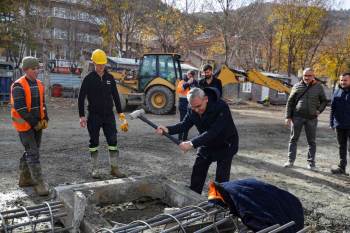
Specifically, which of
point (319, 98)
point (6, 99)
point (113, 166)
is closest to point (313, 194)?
point (319, 98)

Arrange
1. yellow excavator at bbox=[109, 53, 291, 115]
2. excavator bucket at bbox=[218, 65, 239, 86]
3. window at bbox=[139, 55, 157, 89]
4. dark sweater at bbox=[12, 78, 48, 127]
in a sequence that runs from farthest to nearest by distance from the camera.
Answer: window at bbox=[139, 55, 157, 89] → yellow excavator at bbox=[109, 53, 291, 115] → excavator bucket at bbox=[218, 65, 239, 86] → dark sweater at bbox=[12, 78, 48, 127]

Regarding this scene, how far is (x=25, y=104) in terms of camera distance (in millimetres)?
4973

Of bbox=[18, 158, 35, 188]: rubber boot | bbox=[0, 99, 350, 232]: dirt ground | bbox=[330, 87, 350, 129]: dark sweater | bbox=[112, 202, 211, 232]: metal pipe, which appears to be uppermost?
bbox=[330, 87, 350, 129]: dark sweater

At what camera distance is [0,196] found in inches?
198

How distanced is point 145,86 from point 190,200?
11.3 metres

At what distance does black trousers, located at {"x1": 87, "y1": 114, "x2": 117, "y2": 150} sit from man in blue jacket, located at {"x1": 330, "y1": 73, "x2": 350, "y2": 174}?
12.3 feet

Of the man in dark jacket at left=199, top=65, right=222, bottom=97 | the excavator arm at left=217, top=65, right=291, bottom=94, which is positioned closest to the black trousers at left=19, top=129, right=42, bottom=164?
the man in dark jacket at left=199, top=65, right=222, bottom=97

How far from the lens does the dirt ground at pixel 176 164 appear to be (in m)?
5.17

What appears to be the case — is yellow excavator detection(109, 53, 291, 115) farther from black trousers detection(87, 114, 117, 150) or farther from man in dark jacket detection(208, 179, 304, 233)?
man in dark jacket detection(208, 179, 304, 233)

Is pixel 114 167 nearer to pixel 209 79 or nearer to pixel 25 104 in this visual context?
pixel 25 104

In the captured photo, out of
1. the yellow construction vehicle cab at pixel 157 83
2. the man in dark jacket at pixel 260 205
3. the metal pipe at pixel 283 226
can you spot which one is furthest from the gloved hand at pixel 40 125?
the yellow construction vehicle cab at pixel 157 83

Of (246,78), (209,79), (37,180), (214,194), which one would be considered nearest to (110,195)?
(37,180)

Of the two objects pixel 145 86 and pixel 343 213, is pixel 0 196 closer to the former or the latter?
pixel 343 213

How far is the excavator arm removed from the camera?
14570 mm
